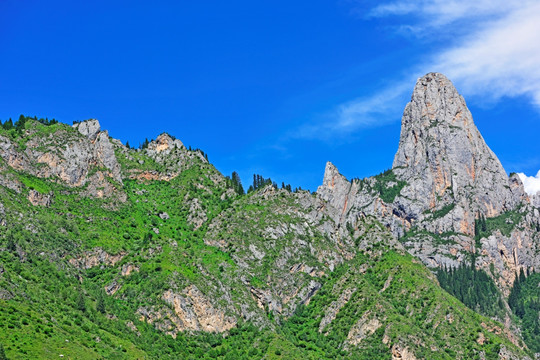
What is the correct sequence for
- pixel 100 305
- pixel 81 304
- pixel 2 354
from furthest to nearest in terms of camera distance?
pixel 100 305 → pixel 81 304 → pixel 2 354

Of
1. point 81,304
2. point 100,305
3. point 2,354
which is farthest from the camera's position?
point 100,305

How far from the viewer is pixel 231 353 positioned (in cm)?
19900

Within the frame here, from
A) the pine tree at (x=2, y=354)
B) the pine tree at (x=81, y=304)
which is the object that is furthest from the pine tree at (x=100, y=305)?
the pine tree at (x=2, y=354)

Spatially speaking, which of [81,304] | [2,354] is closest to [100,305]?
[81,304]

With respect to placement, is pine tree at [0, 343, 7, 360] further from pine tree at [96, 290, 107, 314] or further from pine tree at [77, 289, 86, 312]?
pine tree at [96, 290, 107, 314]

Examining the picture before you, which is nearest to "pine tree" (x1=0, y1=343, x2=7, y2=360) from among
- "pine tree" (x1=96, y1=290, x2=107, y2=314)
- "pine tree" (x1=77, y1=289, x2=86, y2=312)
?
"pine tree" (x1=77, y1=289, x2=86, y2=312)

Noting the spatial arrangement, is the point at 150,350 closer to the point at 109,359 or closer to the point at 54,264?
the point at 109,359

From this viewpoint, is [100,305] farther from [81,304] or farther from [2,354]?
[2,354]

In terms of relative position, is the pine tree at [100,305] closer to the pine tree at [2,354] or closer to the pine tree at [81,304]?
the pine tree at [81,304]

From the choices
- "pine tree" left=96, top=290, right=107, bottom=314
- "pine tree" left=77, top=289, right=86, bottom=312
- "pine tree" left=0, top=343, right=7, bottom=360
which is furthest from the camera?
"pine tree" left=96, top=290, right=107, bottom=314

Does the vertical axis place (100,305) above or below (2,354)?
above

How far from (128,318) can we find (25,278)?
107 feet

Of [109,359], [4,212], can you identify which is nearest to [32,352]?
[109,359]

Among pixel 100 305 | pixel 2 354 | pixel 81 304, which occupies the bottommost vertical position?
pixel 2 354
